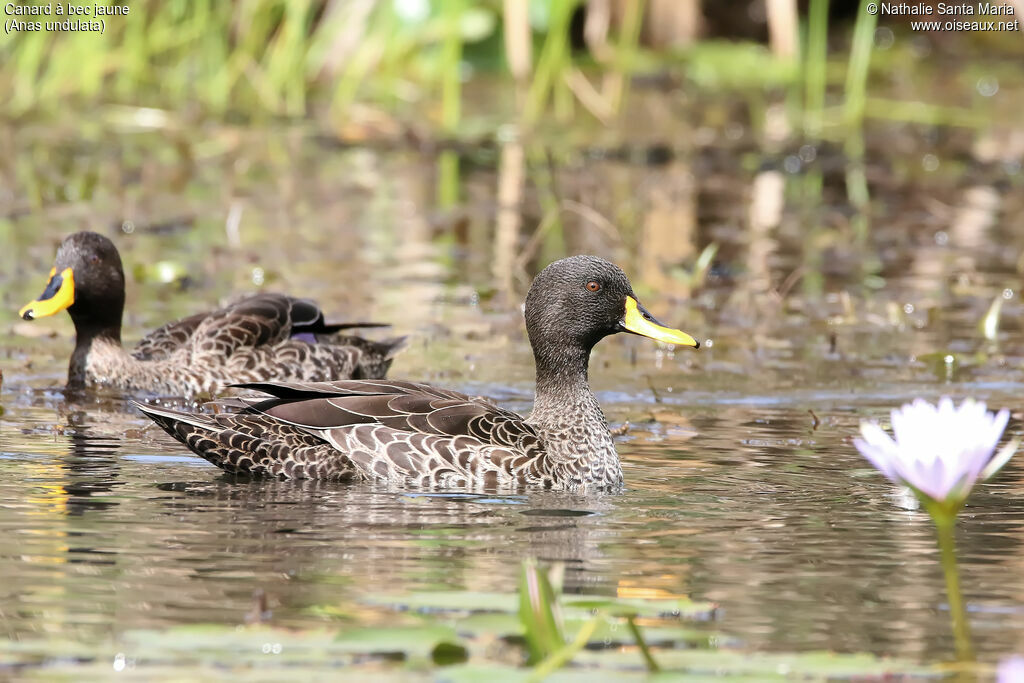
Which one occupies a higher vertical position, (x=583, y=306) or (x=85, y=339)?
(x=583, y=306)

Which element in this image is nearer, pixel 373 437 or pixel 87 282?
pixel 373 437

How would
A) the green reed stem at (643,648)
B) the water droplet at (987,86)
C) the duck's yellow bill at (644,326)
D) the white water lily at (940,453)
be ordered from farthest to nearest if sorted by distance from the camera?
the water droplet at (987,86)
the duck's yellow bill at (644,326)
the green reed stem at (643,648)
the white water lily at (940,453)

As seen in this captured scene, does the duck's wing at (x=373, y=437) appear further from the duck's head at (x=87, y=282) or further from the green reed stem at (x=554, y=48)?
the green reed stem at (x=554, y=48)

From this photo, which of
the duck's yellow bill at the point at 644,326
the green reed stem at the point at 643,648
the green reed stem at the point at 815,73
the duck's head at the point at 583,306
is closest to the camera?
the green reed stem at the point at 643,648

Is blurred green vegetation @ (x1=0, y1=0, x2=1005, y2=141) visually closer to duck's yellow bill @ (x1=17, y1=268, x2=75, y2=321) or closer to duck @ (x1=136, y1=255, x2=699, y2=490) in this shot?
duck's yellow bill @ (x1=17, y1=268, x2=75, y2=321)

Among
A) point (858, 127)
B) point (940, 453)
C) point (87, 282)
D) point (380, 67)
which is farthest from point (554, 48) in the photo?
point (940, 453)

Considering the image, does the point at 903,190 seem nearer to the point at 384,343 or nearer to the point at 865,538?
the point at 384,343

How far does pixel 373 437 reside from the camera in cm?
748

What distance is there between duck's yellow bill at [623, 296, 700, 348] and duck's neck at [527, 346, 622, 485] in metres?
0.26

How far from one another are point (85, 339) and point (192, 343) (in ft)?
1.92

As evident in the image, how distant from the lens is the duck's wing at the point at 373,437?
745cm

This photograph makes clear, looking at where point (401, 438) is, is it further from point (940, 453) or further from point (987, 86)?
point (987, 86)

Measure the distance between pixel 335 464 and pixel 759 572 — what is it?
7.40ft

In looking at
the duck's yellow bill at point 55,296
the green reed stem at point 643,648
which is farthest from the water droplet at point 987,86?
the green reed stem at point 643,648
